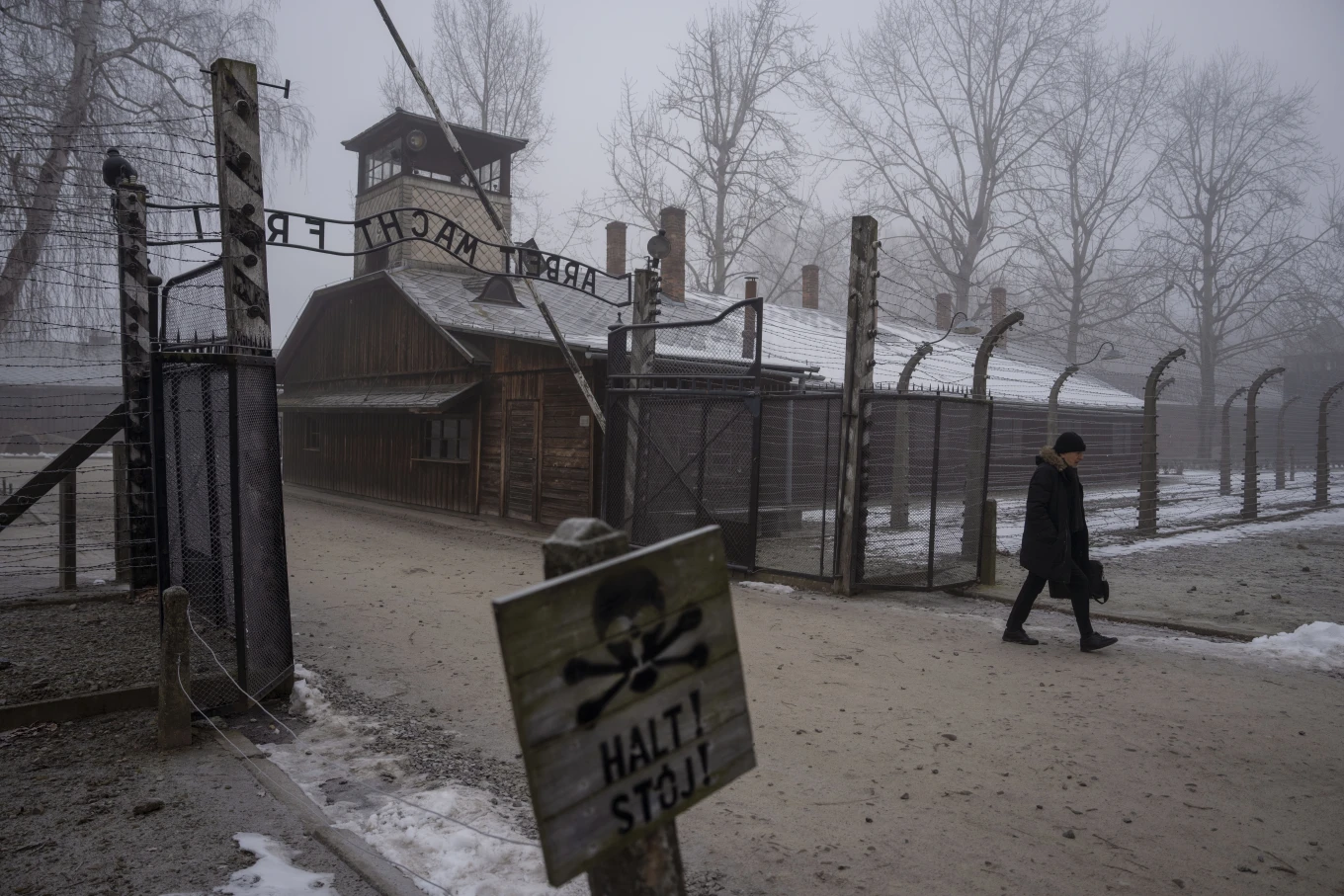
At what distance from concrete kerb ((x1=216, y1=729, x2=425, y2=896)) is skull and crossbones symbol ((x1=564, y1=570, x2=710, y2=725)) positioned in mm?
1956

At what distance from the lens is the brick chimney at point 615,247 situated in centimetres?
2617

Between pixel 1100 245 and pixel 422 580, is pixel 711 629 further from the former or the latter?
pixel 1100 245

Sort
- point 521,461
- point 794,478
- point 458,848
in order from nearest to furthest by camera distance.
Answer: point 458,848 < point 794,478 < point 521,461

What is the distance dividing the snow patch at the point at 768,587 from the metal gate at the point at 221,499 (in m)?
5.31

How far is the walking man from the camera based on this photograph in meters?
6.77

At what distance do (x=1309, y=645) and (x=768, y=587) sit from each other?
193 inches

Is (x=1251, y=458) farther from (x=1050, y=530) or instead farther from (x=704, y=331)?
(x=1050, y=530)

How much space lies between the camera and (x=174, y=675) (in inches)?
180

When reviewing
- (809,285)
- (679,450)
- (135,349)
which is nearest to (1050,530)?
(679,450)

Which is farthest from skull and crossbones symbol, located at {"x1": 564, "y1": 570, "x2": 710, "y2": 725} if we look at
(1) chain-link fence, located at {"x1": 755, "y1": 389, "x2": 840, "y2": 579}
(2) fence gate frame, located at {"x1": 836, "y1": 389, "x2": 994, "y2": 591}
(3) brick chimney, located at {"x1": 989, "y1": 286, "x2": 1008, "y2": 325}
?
(3) brick chimney, located at {"x1": 989, "y1": 286, "x2": 1008, "y2": 325}

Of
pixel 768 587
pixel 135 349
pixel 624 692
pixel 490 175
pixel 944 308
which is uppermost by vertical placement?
pixel 490 175

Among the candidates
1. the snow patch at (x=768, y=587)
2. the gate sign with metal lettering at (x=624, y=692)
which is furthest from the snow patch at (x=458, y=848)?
the snow patch at (x=768, y=587)

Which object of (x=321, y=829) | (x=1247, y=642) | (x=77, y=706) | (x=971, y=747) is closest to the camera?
(x=321, y=829)

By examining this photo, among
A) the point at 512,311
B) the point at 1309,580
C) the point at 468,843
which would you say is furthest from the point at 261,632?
the point at 512,311
